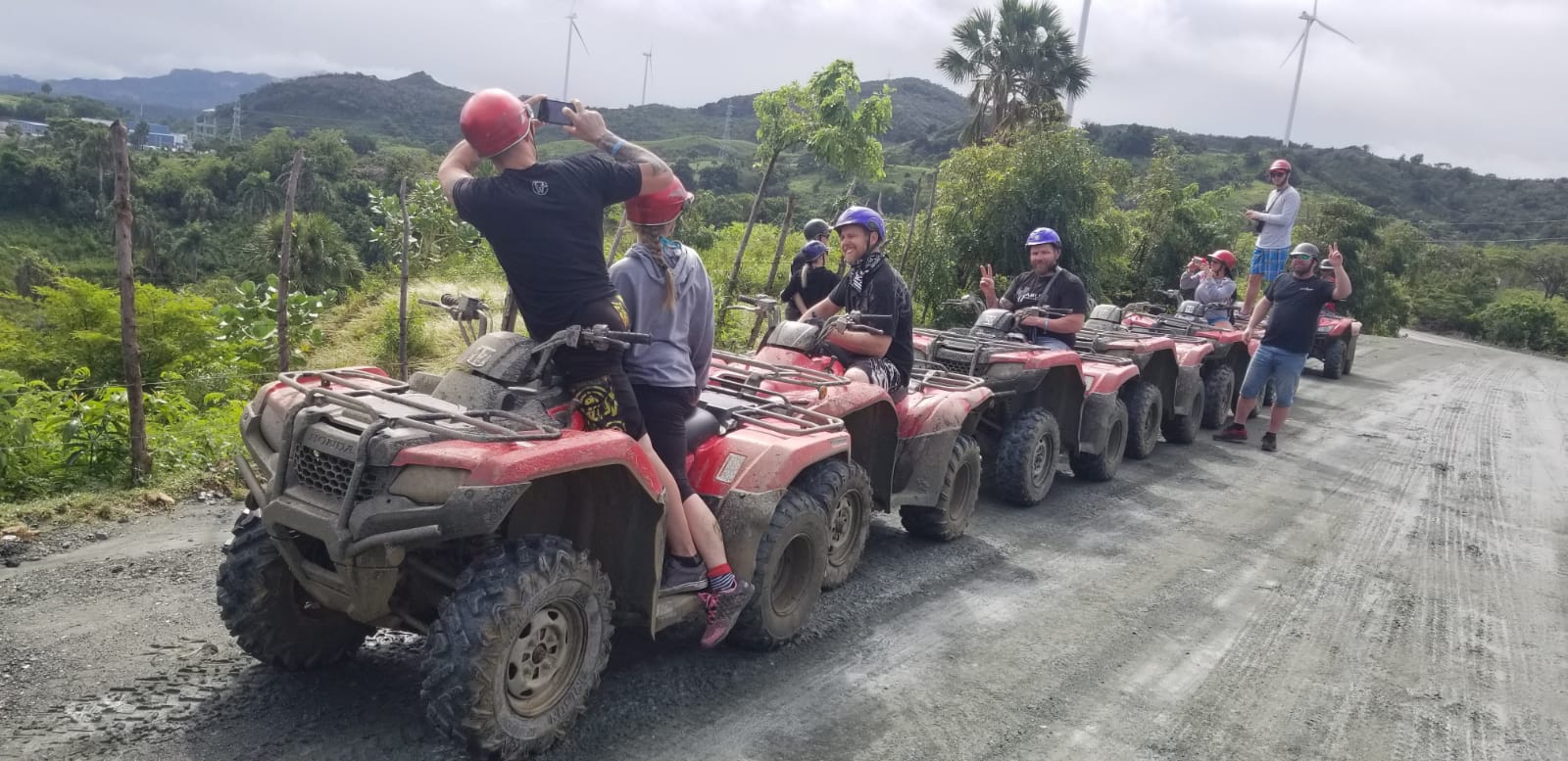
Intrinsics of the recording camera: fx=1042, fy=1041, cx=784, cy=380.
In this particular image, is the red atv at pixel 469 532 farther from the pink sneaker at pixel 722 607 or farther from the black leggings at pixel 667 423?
the black leggings at pixel 667 423

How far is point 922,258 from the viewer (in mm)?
17625

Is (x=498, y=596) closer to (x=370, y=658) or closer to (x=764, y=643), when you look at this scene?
(x=370, y=658)

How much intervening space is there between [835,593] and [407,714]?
2.48 m

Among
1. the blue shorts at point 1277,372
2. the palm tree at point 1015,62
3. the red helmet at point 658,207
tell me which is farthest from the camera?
the palm tree at point 1015,62

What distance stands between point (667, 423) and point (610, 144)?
114 cm

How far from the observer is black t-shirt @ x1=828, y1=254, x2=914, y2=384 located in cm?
652

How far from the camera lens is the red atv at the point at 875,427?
223 inches

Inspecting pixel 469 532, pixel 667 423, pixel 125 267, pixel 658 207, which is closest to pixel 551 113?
pixel 658 207

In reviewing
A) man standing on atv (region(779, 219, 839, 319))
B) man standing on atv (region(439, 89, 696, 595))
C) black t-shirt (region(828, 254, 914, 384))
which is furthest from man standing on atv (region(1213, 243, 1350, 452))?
man standing on atv (region(439, 89, 696, 595))

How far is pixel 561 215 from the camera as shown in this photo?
371cm

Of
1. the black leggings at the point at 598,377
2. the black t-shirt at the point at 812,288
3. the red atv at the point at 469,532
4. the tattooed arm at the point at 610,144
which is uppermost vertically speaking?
the tattooed arm at the point at 610,144

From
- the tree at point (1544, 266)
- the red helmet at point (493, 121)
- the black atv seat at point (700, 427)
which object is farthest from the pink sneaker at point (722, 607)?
the tree at point (1544, 266)

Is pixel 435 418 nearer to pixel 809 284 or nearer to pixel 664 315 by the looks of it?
pixel 664 315

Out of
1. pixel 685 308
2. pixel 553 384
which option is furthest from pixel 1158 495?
pixel 553 384
